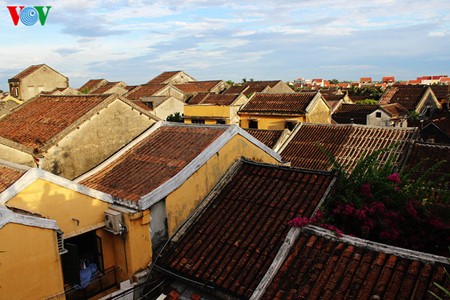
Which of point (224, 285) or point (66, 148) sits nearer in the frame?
point (224, 285)

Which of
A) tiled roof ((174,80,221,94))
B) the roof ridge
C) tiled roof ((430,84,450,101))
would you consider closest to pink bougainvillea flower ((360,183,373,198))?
the roof ridge

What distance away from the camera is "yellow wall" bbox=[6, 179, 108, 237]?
272 inches

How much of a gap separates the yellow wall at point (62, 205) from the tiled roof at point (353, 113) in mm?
28833

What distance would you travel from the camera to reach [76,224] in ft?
24.7

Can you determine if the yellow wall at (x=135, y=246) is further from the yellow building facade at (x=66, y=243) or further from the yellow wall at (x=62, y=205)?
the yellow wall at (x=62, y=205)

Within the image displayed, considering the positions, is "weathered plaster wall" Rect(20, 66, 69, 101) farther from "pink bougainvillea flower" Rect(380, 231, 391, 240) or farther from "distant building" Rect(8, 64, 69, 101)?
"pink bougainvillea flower" Rect(380, 231, 391, 240)

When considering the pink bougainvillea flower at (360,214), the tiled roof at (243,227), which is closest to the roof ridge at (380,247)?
the tiled roof at (243,227)

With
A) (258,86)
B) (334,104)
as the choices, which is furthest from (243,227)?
(258,86)

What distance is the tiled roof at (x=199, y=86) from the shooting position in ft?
149

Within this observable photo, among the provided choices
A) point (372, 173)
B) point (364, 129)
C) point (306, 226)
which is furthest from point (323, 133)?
point (306, 226)

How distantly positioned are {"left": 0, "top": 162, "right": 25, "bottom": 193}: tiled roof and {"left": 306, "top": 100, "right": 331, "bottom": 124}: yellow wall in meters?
19.3

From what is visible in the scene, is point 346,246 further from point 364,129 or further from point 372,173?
point 364,129

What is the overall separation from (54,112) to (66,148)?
2368 mm

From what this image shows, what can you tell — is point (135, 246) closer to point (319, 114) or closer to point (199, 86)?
point (319, 114)
